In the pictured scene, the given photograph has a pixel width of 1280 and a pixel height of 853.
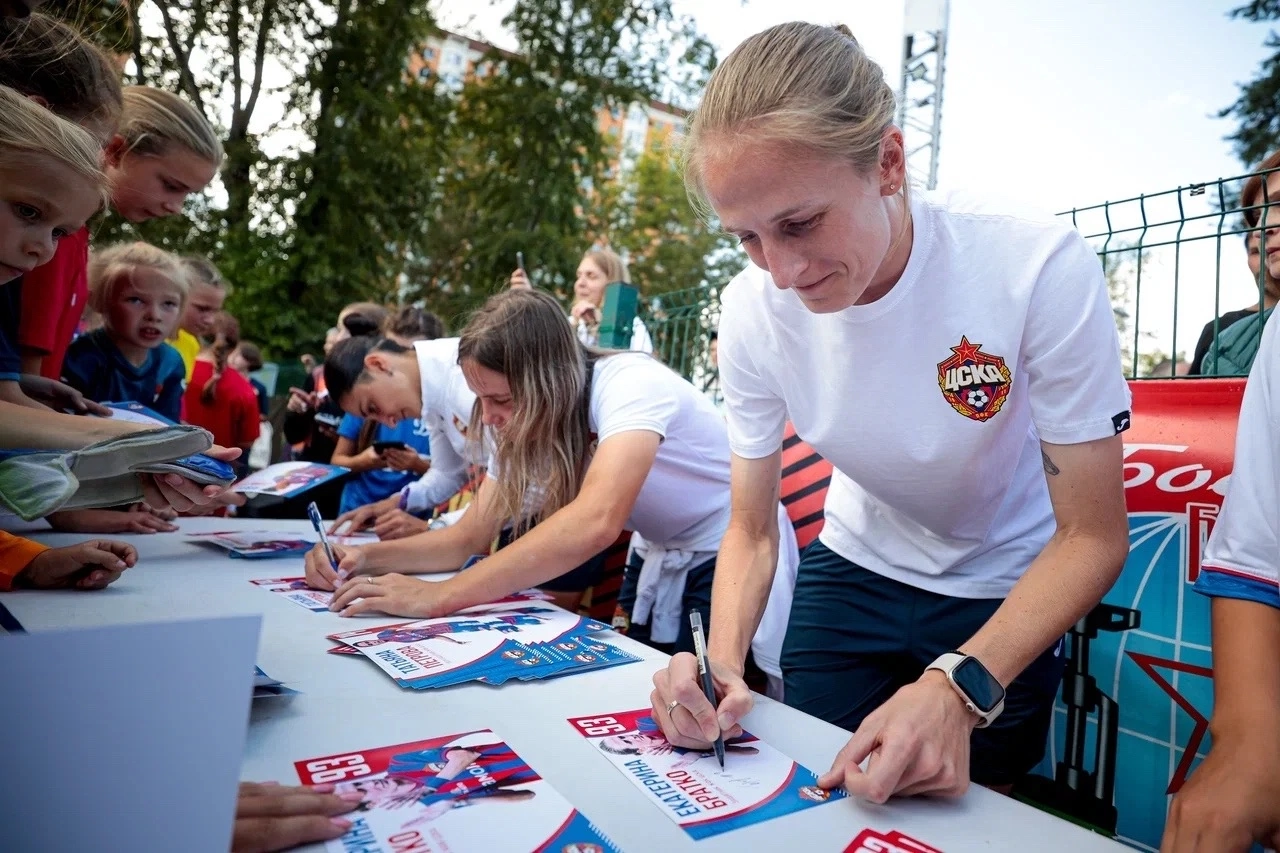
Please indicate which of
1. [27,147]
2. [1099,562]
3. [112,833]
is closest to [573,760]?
[112,833]

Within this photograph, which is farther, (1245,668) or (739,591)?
(739,591)

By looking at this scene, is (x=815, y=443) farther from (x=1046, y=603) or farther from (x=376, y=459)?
(x=376, y=459)

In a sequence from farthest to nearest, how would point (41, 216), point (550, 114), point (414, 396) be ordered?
point (550, 114), point (414, 396), point (41, 216)

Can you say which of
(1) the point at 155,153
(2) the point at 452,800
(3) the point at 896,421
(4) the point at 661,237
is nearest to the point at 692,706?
(2) the point at 452,800

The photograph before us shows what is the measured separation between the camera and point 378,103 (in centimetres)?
956

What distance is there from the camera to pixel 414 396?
2959 mm

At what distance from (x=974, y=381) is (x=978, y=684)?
0.49 m


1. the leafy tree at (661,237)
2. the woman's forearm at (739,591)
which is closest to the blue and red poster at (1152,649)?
the woman's forearm at (739,591)

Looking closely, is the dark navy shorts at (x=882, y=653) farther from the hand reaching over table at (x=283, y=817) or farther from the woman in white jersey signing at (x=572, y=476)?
the hand reaching over table at (x=283, y=817)

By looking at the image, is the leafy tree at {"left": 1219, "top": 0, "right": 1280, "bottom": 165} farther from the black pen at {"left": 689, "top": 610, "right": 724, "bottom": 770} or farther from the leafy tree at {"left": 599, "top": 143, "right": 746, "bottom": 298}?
the black pen at {"left": 689, "top": 610, "right": 724, "bottom": 770}

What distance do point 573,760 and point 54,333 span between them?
6.24 feet

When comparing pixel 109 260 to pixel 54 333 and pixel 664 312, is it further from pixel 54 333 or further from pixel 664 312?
pixel 664 312

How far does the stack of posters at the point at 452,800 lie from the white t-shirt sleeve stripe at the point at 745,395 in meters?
0.73

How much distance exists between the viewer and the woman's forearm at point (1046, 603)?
99 centimetres
